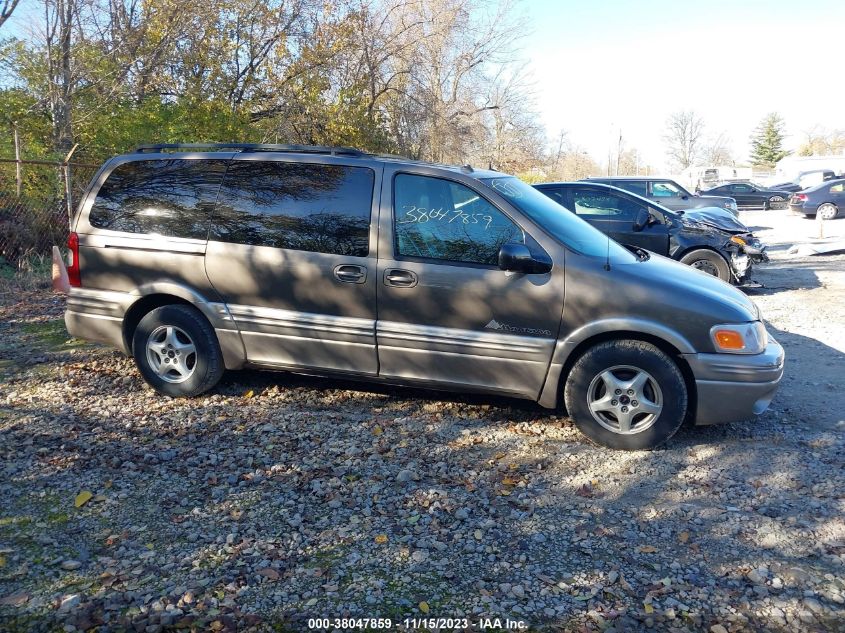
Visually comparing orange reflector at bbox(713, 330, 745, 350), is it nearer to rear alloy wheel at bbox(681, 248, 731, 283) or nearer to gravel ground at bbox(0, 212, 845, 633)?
gravel ground at bbox(0, 212, 845, 633)

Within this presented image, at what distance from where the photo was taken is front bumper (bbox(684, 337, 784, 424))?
14.2ft

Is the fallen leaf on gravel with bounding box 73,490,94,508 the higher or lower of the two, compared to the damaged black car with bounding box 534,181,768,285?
lower

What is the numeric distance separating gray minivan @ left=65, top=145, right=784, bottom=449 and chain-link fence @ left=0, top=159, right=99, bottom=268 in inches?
233

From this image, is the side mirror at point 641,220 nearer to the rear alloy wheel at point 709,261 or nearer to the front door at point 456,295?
the rear alloy wheel at point 709,261

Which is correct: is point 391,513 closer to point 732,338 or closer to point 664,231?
point 732,338

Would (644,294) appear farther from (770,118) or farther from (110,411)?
(770,118)

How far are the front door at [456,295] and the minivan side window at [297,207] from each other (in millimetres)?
203

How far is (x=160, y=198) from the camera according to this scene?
5.20m

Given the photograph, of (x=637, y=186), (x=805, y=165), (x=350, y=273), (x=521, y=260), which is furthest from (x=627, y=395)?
(x=805, y=165)

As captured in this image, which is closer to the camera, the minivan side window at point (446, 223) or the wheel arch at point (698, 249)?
the minivan side window at point (446, 223)

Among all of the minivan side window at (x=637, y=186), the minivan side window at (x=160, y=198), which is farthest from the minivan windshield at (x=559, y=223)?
the minivan side window at (x=637, y=186)

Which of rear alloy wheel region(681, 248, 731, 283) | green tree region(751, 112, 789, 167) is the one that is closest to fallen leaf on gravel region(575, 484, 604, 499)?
rear alloy wheel region(681, 248, 731, 283)

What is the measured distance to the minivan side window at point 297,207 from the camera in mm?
4824

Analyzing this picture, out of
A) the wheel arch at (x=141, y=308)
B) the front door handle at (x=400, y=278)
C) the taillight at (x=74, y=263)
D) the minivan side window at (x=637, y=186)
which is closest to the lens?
the front door handle at (x=400, y=278)
